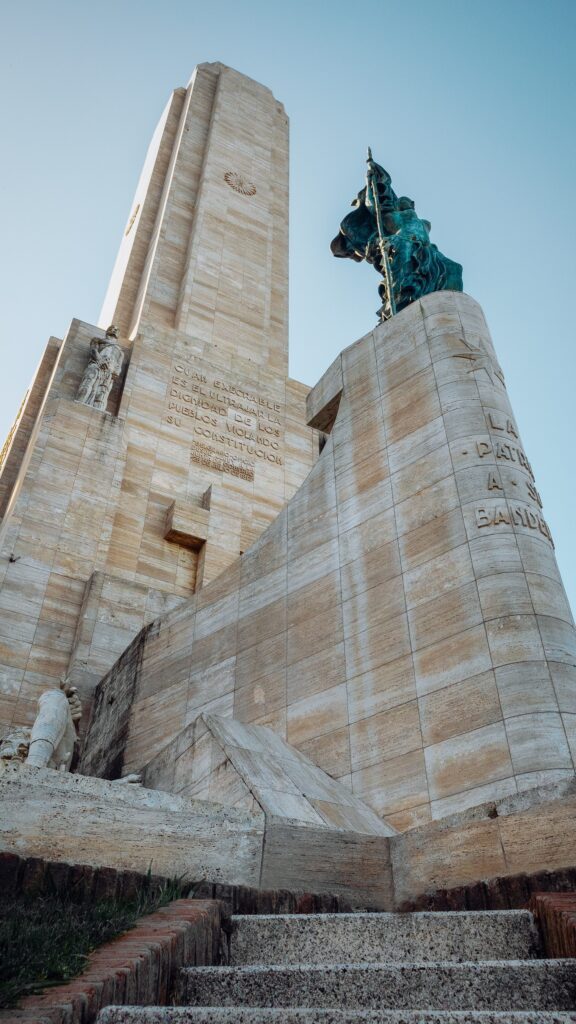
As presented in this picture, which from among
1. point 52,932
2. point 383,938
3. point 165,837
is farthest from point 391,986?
point 165,837

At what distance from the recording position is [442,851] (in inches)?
246

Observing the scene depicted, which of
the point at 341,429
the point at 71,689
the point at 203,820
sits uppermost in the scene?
the point at 341,429

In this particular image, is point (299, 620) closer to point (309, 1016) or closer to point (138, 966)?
point (138, 966)

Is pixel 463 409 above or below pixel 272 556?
above

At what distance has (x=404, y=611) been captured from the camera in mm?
8633

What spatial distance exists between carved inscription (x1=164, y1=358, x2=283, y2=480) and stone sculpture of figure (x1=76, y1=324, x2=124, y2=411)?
1.33 meters

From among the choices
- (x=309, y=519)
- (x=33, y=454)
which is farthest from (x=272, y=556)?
(x=33, y=454)

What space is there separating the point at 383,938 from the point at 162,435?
14981 mm

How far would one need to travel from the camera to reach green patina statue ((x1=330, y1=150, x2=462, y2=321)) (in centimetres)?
1346

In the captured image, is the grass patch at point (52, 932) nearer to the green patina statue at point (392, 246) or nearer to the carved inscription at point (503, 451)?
the carved inscription at point (503, 451)

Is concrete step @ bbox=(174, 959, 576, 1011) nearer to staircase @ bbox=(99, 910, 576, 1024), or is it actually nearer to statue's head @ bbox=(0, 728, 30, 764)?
staircase @ bbox=(99, 910, 576, 1024)

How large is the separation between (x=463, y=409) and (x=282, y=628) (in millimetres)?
3208

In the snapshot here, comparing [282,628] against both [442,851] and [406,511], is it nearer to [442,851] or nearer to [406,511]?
[406,511]

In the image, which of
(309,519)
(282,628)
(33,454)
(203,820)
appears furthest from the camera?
(33,454)
